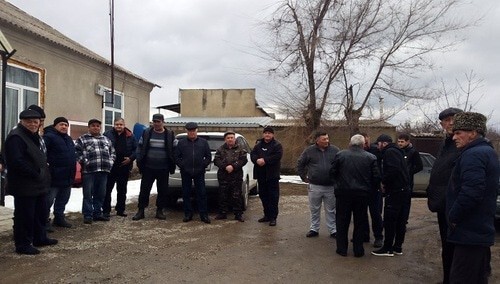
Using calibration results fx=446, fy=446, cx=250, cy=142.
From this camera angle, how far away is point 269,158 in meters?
7.95

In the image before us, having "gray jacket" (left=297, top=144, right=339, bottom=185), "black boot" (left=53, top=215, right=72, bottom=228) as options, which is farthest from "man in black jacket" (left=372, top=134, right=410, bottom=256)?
"black boot" (left=53, top=215, right=72, bottom=228)

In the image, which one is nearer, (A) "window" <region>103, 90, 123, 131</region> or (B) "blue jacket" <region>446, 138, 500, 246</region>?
(B) "blue jacket" <region>446, 138, 500, 246</region>

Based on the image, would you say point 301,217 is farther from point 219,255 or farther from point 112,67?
point 112,67

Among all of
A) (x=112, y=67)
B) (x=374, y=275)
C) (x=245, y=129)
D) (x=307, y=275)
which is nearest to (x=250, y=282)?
(x=307, y=275)

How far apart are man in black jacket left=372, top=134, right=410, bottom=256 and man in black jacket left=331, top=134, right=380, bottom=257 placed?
0.58ft

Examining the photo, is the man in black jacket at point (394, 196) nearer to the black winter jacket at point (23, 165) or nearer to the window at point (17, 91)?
the black winter jacket at point (23, 165)

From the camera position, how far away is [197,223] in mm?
8000

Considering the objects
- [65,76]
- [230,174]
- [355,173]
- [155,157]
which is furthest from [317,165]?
[65,76]

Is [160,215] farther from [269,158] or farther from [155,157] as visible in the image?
[269,158]

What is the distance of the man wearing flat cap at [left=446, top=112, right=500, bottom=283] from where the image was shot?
3584 millimetres

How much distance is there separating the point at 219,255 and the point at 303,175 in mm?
2047

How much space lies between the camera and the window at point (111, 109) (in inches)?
597

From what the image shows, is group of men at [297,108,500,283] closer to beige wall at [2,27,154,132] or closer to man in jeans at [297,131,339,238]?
man in jeans at [297,131,339,238]

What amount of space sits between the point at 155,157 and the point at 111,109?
8234 mm
